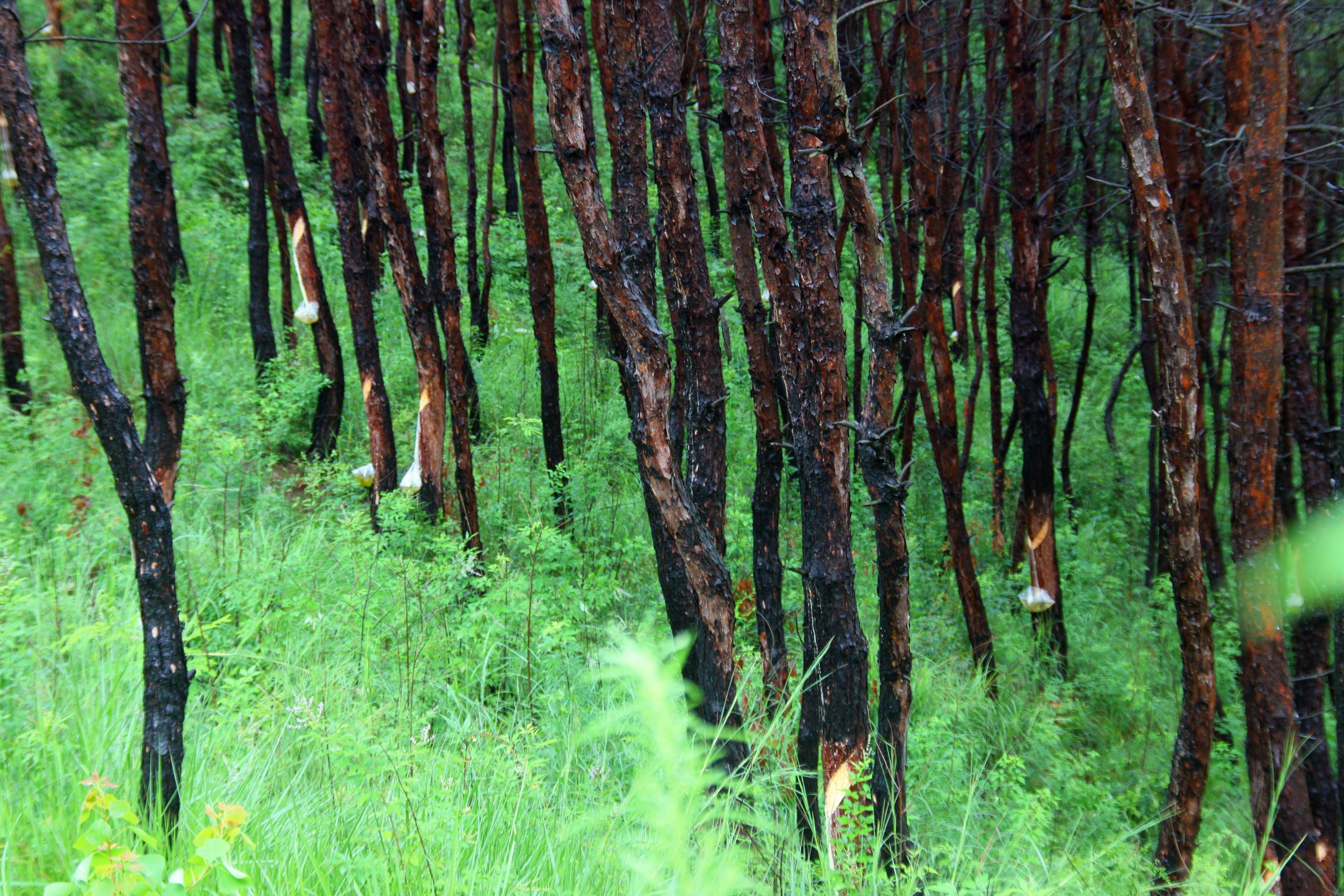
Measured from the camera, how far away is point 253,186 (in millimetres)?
8367

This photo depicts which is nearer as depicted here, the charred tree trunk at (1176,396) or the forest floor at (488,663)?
the forest floor at (488,663)

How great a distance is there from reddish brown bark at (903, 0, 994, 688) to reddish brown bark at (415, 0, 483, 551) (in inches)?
143

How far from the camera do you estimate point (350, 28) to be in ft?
18.4

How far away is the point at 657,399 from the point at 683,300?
0.98 m

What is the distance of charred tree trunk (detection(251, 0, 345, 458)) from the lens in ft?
24.0

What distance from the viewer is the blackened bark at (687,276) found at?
3.79 m

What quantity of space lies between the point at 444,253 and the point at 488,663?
360 cm

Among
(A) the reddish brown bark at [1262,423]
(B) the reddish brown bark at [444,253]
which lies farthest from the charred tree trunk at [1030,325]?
(B) the reddish brown bark at [444,253]

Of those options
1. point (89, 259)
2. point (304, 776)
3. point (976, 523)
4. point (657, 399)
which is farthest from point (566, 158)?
point (89, 259)

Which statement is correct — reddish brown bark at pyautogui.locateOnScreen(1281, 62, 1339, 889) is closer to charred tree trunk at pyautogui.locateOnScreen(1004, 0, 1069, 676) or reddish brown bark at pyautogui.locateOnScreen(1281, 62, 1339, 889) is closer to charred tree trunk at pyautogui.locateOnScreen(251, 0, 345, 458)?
charred tree trunk at pyautogui.locateOnScreen(1004, 0, 1069, 676)

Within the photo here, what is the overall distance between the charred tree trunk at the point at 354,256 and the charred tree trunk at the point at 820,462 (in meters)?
3.96

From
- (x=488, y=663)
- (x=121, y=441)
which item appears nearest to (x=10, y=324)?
(x=488, y=663)

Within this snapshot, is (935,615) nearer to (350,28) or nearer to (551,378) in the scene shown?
(551,378)

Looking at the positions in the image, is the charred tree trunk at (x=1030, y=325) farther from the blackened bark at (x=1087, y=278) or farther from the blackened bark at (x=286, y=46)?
the blackened bark at (x=286, y=46)
